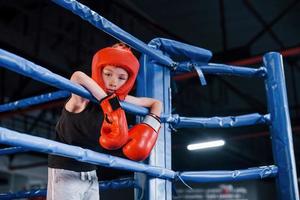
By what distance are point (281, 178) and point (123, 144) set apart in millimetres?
588

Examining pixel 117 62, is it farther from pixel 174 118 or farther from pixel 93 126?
pixel 174 118

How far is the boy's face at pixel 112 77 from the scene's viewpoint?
3.97ft

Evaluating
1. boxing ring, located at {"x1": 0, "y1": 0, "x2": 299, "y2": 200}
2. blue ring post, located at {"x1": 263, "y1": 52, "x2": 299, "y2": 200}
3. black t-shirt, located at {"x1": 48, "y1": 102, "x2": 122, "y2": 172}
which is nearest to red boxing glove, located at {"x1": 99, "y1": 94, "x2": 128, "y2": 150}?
boxing ring, located at {"x1": 0, "y1": 0, "x2": 299, "y2": 200}

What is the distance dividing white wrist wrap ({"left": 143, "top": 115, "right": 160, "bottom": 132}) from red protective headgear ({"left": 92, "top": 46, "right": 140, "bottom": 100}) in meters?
0.11

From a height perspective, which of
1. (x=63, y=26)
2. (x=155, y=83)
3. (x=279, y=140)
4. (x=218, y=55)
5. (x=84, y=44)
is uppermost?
(x=63, y=26)

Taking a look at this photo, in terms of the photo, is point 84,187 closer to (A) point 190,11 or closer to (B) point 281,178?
(B) point 281,178

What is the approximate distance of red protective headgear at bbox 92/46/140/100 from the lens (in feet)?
3.95

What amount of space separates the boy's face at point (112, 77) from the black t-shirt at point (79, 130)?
4.2 inches

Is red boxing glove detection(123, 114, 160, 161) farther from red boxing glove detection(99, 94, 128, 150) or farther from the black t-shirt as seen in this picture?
the black t-shirt

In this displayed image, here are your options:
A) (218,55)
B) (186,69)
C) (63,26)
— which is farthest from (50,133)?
(186,69)

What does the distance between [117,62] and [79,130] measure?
0.25m

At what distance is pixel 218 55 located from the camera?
375 cm

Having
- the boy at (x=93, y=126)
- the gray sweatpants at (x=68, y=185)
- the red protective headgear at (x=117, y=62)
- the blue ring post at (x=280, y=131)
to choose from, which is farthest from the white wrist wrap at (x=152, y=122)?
the blue ring post at (x=280, y=131)

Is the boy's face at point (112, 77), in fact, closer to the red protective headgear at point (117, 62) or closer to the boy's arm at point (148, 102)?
the red protective headgear at point (117, 62)
